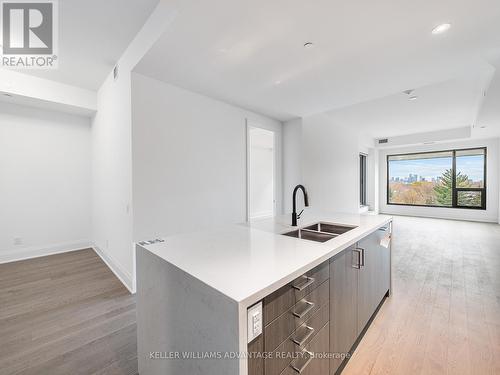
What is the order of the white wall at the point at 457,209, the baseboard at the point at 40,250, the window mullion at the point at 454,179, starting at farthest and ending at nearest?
1. the window mullion at the point at 454,179
2. the white wall at the point at 457,209
3. the baseboard at the point at 40,250

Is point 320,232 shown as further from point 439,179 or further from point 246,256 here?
point 439,179

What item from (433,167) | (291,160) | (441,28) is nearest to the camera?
(441,28)

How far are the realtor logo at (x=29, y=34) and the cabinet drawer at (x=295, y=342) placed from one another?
10.6 ft

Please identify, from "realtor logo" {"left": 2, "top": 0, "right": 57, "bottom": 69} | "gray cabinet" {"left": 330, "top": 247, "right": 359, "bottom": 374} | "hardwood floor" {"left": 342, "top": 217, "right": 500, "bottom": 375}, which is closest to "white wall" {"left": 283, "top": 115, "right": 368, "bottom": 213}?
"hardwood floor" {"left": 342, "top": 217, "right": 500, "bottom": 375}

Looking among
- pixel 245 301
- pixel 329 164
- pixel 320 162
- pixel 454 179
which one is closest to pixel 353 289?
pixel 245 301

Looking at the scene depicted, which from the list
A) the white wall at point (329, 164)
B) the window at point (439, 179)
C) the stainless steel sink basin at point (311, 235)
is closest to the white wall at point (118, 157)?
the stainless steel sink basin at point (311, 235)

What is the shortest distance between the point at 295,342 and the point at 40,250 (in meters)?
4.80

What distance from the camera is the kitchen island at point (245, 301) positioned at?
Result: 0.81 meters

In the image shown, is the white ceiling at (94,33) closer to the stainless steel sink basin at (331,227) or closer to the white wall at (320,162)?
the stainless steel sink basin at (331,227)

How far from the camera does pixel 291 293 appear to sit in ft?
3.28

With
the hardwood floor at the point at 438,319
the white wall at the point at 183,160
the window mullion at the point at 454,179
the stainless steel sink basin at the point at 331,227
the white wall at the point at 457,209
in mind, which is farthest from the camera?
the window mullion at the point at 454,179

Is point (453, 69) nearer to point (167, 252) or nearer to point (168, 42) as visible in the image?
point (168, 42)

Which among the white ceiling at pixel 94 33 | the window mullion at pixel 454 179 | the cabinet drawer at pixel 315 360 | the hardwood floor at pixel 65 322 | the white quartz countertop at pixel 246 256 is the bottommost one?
the hardwood floor at pixel 65 322

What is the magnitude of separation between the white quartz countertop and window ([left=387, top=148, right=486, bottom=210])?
25.1 ft
